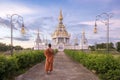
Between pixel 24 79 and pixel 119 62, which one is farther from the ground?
pixel 119 62

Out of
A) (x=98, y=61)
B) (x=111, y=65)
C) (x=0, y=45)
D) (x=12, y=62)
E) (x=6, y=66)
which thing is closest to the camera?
(x=6, y=66)

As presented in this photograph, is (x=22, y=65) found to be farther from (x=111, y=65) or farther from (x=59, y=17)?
(x=59, y=17)

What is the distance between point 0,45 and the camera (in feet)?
384

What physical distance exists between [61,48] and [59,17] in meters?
18.1

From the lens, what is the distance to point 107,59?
625 inches

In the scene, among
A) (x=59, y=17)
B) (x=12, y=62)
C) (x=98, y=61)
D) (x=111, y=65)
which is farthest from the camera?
(x=59, y=17)

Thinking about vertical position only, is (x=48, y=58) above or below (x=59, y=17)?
below

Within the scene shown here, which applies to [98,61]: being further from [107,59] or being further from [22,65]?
[22,65]

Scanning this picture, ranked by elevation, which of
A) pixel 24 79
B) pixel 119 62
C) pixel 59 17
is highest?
pixel 59 17

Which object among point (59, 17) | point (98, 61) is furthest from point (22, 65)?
point (59, 17)

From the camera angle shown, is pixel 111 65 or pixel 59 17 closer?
pixel 111 65

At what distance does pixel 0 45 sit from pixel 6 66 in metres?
107

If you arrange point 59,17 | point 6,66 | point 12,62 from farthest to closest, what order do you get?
point 59,17
point 12,62
point 6,66

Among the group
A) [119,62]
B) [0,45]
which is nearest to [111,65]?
[119,62]
